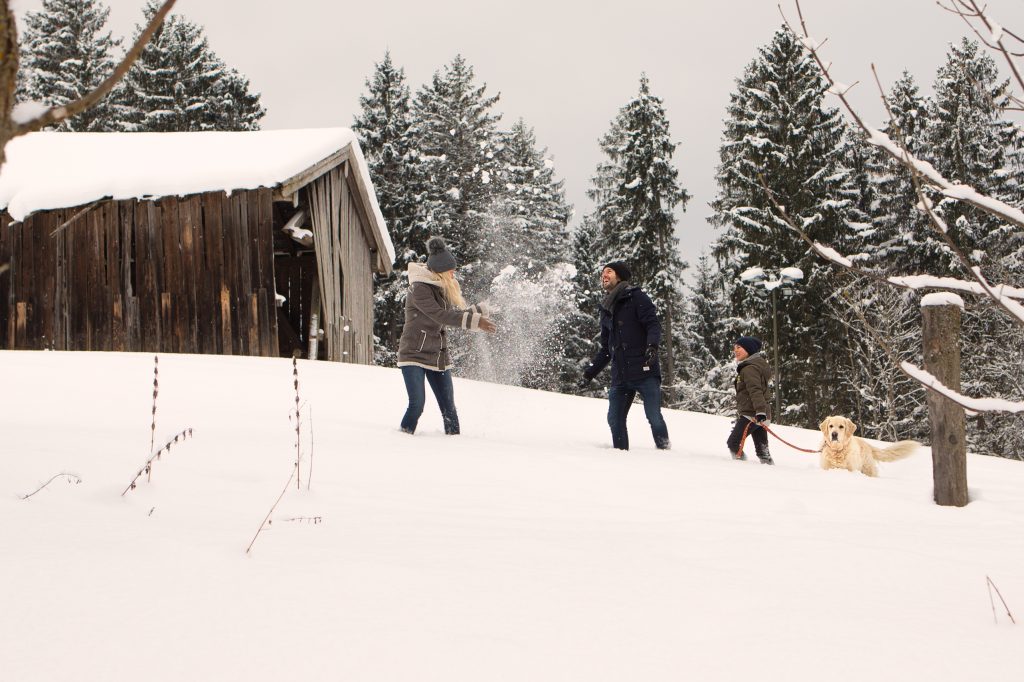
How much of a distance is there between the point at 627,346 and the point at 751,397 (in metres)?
1.28

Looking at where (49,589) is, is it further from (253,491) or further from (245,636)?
(253,491)

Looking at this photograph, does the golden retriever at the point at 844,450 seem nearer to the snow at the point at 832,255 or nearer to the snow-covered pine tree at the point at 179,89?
the snow at the point at 832,255

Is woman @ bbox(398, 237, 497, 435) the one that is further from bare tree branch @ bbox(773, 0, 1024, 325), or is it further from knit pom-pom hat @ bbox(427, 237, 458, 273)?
bare tree branch @ bbox(773, 0, 1024, 325)

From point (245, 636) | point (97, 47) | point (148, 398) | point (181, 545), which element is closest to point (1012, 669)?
point (245, 636)

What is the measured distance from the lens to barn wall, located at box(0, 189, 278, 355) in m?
14.1

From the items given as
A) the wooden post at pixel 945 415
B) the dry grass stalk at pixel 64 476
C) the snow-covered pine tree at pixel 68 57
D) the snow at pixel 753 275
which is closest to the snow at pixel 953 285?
the dry grass stalk at pixel 64 476

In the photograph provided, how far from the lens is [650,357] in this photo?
7.68 m

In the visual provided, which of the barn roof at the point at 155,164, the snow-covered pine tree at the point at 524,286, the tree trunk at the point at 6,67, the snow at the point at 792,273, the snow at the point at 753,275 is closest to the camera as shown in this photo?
the tree trunk at the point at 6,67

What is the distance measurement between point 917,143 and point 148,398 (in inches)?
1047

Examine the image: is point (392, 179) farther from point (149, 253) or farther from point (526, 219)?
point (149, 253)

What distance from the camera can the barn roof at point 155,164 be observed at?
45.9 ft

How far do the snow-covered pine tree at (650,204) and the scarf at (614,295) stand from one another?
24449 mm

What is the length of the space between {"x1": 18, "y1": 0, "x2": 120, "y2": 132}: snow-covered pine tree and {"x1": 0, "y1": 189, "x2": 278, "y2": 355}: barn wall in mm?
22011

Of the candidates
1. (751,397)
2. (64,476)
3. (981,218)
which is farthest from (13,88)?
(981,218)
